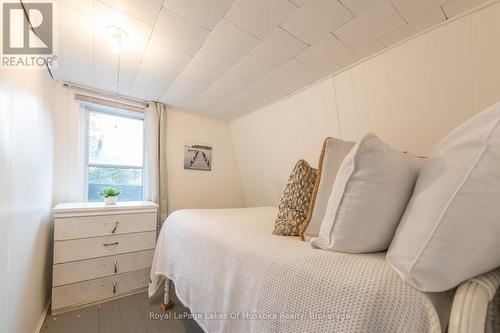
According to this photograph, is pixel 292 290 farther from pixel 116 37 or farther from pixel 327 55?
pixel 116 37

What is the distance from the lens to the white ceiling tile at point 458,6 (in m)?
1.10

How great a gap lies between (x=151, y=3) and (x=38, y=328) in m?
2.43

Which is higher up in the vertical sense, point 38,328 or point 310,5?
point 310,5

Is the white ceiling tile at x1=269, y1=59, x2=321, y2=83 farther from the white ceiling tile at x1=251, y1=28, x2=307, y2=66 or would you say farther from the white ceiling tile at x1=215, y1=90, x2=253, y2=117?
the white ceiling tile at x1=215, y1=90, x2=253, y2=117

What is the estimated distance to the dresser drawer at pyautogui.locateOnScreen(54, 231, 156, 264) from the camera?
72.4 inches

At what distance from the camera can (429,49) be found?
1.32m

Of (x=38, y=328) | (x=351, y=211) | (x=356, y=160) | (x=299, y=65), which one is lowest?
(x=38, y=328)

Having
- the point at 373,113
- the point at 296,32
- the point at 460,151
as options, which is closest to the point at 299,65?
the point at 296,32

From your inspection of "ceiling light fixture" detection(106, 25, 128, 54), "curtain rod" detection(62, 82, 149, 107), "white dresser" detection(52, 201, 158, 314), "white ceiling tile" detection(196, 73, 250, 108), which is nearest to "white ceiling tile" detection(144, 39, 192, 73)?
"ceiling light fixture" detection(106, 25, 128, 54)

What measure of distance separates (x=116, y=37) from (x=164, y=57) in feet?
1.18

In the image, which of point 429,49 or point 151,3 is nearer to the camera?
point 151,3

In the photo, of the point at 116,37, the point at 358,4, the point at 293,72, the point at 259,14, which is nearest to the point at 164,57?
the point at 116,37

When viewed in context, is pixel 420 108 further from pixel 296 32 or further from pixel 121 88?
pixel 121 88

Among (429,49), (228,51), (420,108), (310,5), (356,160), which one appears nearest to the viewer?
(356,160)
